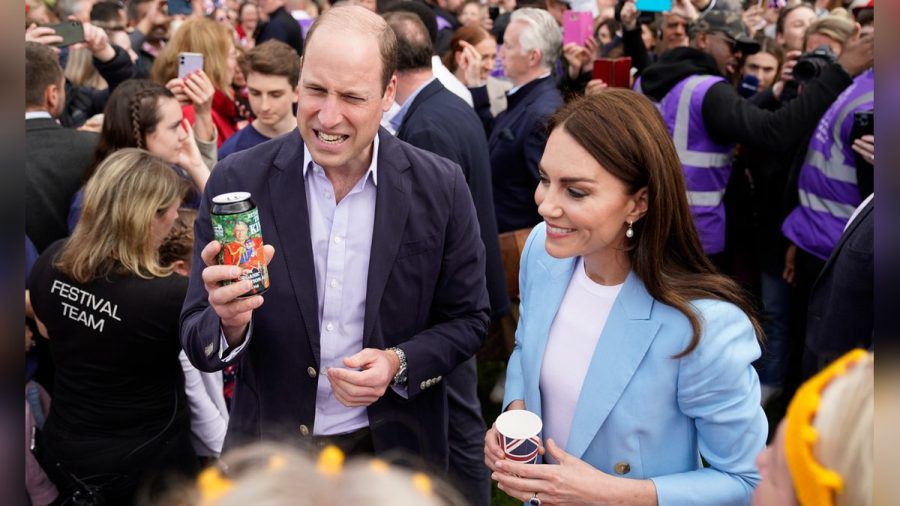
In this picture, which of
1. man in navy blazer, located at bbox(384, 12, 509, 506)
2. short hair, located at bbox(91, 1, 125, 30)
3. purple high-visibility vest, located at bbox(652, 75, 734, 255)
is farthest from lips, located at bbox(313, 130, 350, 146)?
short hair, located at bbox(91, 1, 125, 30)

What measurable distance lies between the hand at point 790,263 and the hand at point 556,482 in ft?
11.1

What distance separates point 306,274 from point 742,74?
15.8 feet

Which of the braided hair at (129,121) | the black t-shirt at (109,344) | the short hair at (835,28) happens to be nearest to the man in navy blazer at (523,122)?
the short hair at (835,28)

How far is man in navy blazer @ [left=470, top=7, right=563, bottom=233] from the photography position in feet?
15.9

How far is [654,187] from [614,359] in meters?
0.44

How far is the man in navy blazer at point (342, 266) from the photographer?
2.35 meters

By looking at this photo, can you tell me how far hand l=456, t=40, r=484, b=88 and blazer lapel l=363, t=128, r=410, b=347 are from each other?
3948 mm

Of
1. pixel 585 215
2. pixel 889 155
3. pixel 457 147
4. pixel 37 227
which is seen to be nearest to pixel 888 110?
pixel 889 155

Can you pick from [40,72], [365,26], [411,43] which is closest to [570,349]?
[365,26]

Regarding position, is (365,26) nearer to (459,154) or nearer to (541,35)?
(459,154)

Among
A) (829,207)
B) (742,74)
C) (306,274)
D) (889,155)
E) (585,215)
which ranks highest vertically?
(889,155)

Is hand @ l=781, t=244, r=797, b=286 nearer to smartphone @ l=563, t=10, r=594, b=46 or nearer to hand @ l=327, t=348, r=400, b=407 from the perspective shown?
smartphone @ l=563, t=10, r=594, b=46

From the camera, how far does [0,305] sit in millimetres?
794

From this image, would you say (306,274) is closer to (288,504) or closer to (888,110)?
(288,504)
